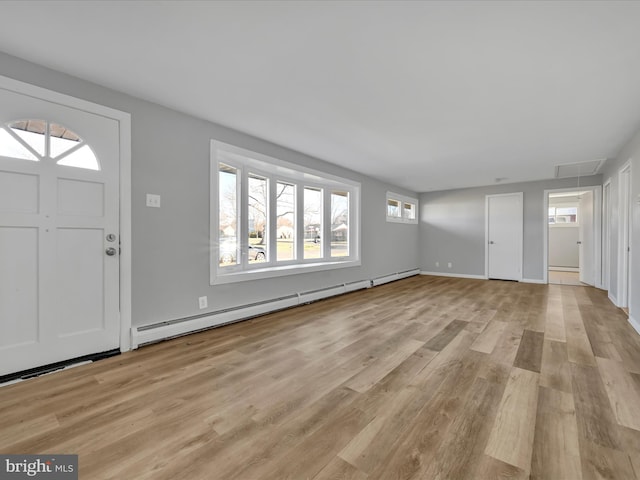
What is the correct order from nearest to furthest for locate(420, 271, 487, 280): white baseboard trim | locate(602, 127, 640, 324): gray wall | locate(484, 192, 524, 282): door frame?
1. locate(602, 127, 640, 324): gray wall
2. locate(484, 192, 524, 282): door frame
3. locate(420, 271, 487, 280): white baseboard trim

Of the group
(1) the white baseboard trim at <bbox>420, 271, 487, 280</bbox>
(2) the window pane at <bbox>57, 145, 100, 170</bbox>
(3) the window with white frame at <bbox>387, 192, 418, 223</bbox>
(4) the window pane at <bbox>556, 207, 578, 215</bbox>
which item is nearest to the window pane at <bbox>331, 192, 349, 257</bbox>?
(3) the window with white frame at <bbox>387, 192, 418, 223</bbox>

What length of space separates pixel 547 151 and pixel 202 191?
4.81m

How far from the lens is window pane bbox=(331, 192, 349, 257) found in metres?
5.31

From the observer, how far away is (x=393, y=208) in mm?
6957

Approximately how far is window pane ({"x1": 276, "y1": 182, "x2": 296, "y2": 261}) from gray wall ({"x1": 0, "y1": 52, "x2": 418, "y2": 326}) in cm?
76

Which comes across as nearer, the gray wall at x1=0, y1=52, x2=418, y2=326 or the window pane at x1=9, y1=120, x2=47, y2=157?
the window pane at x1=9, y1=120, x2=47, y2=157

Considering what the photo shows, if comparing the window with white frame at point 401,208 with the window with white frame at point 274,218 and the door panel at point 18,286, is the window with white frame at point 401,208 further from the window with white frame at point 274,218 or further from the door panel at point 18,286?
the door panel at point 18,286

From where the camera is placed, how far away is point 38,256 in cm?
219

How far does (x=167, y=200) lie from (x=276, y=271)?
164 cm

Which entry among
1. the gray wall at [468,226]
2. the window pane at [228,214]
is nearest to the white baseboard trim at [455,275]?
the gray wall at [468,226]

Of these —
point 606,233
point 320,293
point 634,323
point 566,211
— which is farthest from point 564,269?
point 320,293

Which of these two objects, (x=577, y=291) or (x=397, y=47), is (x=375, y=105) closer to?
(x=397, y=47)

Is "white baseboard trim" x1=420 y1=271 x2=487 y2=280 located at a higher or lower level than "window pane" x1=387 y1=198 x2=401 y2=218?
lower

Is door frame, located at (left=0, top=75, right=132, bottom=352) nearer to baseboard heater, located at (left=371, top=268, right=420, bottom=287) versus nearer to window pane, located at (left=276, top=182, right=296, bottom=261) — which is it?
window pane, located at (left=276, top=182, right=296, bottom=261)
